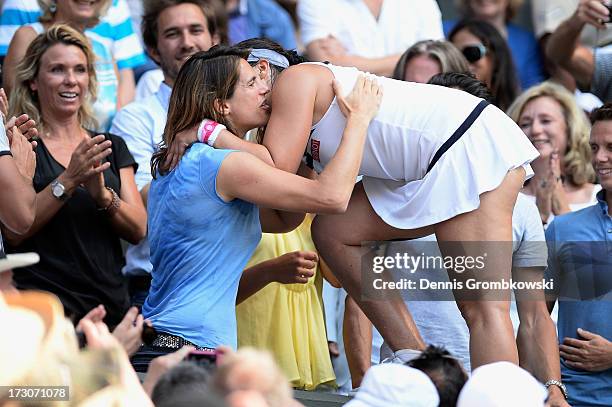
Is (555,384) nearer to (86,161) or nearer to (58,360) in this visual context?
(86,161)

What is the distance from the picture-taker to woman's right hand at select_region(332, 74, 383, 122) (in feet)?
13.0

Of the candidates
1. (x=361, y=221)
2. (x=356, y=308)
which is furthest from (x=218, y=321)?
(x=356, y=308)

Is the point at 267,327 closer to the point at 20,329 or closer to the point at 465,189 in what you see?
the point at 465,189

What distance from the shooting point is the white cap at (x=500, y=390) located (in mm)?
2988

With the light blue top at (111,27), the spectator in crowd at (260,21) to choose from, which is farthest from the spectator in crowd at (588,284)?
the spectator in crowd at (260,21)

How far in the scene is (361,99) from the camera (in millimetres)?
3996

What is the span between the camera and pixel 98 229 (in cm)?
494

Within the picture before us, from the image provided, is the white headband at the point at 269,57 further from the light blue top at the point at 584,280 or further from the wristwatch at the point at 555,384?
the wristwatch at the point at 555,384

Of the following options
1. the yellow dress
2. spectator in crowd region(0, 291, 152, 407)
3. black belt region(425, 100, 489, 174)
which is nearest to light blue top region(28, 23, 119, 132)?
the yellow dress

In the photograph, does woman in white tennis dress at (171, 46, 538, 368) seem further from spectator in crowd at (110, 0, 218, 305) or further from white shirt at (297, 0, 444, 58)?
white shirt at (297, 0, 444, 58)

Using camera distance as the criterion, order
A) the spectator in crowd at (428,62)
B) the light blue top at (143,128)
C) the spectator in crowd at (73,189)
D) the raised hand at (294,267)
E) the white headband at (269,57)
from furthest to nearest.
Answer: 1. the spectator in crowd at (428,62)
2. the light blue top at (143,128)
3. the spectator in crowd at (73,189)
4. the raised hand at (294,267)
5. the white headband at (269,57)

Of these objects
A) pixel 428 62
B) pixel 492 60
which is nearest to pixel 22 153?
pixel 428 62

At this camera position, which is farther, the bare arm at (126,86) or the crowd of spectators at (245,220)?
the bare arm at (126,86)

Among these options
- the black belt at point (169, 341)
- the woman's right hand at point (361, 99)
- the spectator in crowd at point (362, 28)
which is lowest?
the black belt at point (169, 341)
